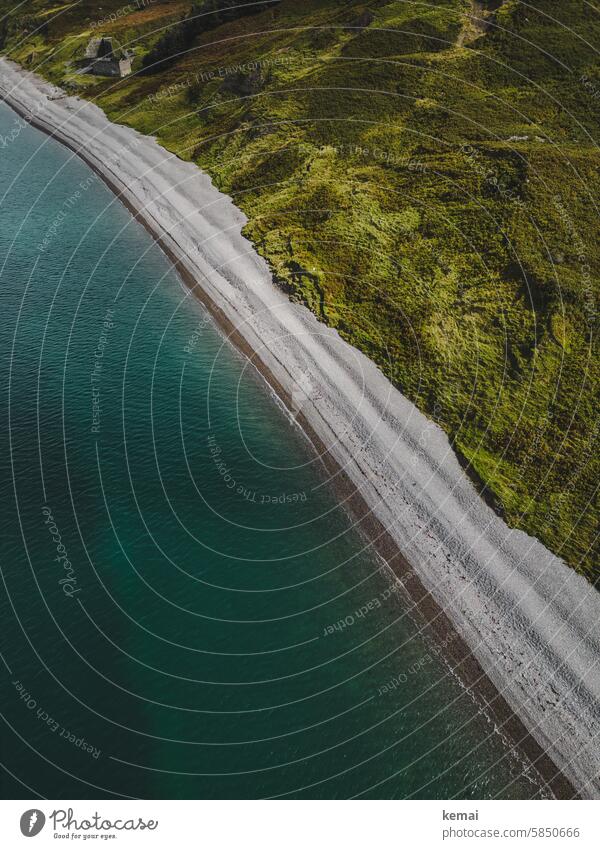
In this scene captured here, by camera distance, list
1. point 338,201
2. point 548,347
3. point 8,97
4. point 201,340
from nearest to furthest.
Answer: point 548,347 → point 201,340 → point 338,201 → point 8,97

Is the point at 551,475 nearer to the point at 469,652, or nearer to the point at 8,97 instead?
the point at 469,652

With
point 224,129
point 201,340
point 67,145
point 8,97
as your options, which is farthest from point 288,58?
point 8,97

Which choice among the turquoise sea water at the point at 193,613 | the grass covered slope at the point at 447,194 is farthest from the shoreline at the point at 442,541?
the grass covered slope at the point at 447,194
